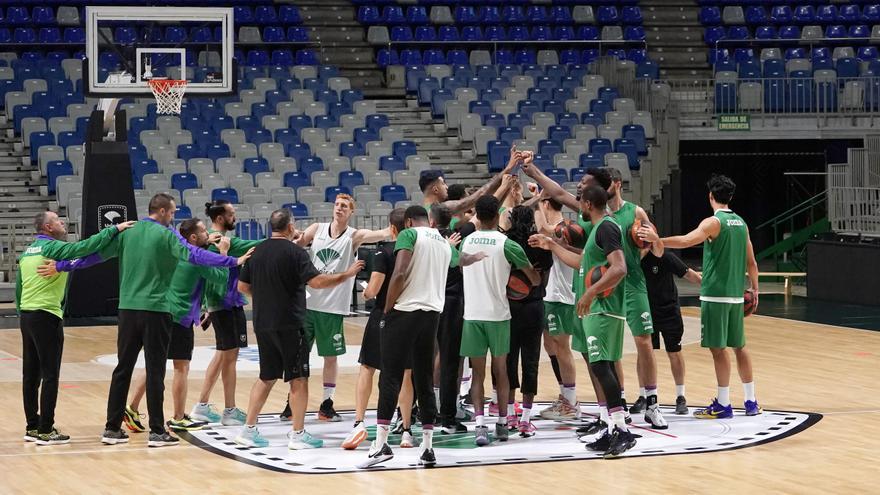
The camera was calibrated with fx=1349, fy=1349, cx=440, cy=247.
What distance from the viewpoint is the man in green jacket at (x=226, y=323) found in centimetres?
1073

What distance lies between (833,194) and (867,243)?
4.63ft

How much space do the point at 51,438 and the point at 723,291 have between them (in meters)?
5.49

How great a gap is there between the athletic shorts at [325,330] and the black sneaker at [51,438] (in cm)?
209

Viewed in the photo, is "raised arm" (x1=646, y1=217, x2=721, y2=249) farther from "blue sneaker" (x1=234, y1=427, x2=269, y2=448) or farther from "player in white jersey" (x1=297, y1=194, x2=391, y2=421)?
"blue sneaker" (x1=234, y1=427, x2=269, y2=448)

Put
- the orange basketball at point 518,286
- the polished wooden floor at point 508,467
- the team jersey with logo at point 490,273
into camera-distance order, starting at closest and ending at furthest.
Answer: the polished wooden floor at point 508,467
the team jersey with logo at point 490,273
the orange basketball at point 518,286

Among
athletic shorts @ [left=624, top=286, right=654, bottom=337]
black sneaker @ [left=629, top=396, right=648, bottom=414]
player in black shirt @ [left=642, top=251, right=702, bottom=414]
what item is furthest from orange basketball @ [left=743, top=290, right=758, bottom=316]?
black sneaker @ [left=629, top=396, right=648, bottom=414]

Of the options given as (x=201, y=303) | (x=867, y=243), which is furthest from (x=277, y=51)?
(x=201, y=303)

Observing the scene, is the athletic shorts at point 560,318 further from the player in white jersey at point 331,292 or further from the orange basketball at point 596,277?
the player in white jersey at point 331,292

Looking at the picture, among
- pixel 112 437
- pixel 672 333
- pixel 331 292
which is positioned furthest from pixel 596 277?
pixel 112 437

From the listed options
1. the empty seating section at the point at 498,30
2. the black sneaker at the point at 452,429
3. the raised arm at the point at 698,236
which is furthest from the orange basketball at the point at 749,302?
the empty seating section at the point at 498,30

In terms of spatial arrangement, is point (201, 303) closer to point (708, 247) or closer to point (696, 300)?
point (708, 247)

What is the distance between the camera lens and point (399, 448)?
394 inches

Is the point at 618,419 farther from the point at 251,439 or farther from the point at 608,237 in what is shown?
the point at 251,439

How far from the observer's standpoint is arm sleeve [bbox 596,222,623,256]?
31.4 feet
